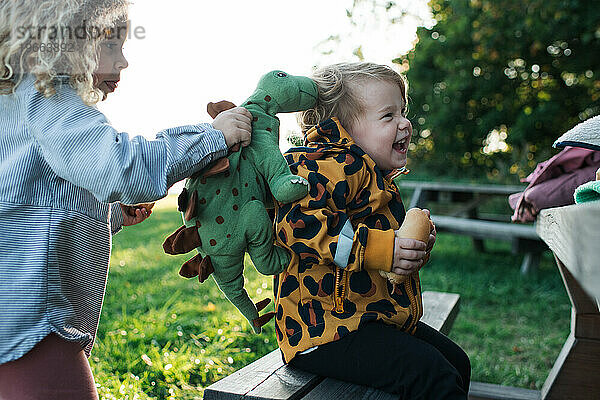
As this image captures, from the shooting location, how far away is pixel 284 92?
189 centimetres

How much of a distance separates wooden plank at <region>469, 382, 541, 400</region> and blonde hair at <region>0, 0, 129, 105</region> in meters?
2.40

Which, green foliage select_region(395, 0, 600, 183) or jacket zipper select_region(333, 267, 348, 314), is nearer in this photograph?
jacket zipper select_region(333, 267, 348, 314)

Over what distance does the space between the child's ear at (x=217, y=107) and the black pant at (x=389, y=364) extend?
761 mm

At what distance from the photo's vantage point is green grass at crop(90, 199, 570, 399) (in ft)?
9.82

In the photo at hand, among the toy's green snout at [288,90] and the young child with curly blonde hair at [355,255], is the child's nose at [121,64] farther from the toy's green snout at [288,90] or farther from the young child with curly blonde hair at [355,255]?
the young child with curly blonde hair at [355,255]

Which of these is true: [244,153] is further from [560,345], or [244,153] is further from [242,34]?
[242,34]

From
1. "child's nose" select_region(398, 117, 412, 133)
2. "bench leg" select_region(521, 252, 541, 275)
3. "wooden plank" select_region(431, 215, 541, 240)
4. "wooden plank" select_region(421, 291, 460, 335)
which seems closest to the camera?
"child's nose" select_region(398, 117, 412, 133)

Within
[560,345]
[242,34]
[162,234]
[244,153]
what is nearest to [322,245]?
→ [244,153]

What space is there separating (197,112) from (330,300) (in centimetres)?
77

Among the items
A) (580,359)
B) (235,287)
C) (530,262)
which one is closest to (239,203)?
(235,287)

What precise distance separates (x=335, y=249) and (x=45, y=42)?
94 cm

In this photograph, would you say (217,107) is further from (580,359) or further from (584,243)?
(580,359)

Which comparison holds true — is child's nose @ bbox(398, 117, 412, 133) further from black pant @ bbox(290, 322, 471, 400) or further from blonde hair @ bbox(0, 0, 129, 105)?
blonde hair @ bbox(0, 0, 129, 105)

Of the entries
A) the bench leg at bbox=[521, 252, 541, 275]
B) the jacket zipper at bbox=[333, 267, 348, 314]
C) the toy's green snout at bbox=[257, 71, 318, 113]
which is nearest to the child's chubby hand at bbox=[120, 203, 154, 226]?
the toy's green snout at bbox=[257, 71, 318, 113]
